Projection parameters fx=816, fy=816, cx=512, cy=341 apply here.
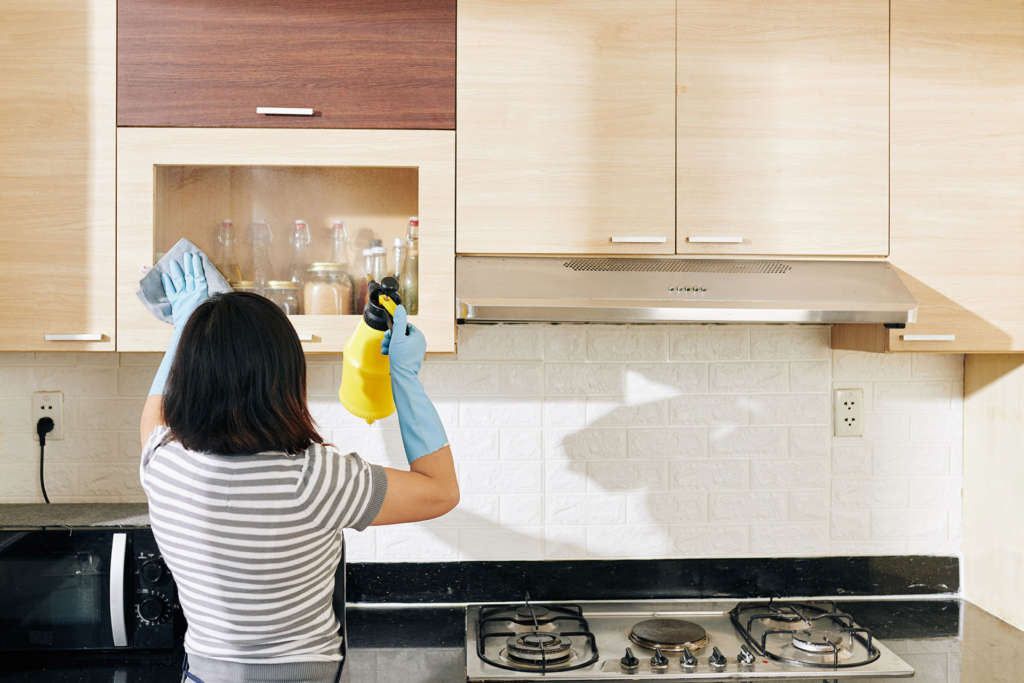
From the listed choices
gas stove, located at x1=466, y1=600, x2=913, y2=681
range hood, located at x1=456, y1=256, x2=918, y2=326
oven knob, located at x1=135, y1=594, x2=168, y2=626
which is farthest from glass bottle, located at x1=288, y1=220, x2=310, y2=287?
gas stove, located at x1=466, y1=600, x2=913, y2=681

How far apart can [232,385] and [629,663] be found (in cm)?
98

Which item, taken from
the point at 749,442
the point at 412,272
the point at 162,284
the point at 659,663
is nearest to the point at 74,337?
the point at 162,284

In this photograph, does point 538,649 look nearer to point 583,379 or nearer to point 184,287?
point 583,379

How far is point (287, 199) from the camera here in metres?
1.65

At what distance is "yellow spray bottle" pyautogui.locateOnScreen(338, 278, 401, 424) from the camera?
53.3 inches

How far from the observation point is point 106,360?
1.92m

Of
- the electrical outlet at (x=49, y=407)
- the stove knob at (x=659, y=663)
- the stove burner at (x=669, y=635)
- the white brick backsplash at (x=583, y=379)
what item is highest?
the white brick backsplash at (x=583, y=379)

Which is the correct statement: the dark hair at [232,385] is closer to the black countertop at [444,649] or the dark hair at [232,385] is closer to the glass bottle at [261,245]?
the glass bottle at [261,245]

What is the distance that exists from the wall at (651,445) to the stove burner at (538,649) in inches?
12.1

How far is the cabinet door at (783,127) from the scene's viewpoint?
1654 millimetres

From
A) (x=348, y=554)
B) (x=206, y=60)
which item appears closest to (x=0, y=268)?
(x=206, y=60)

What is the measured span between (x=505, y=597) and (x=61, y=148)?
138 cm

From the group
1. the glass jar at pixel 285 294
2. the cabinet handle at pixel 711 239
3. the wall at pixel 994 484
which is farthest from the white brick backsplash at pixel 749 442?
the glass jar at pixel 285 294

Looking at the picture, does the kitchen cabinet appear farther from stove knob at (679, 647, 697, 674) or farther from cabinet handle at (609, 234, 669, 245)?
stove knob at (679, 647, 697, 674)
